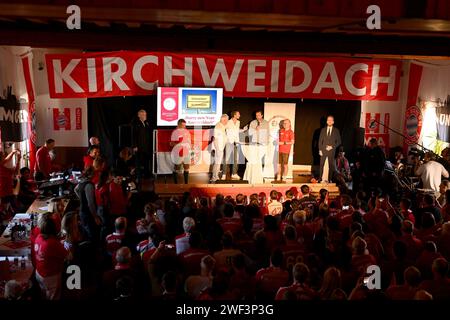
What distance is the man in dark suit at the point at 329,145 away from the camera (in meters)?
11.8

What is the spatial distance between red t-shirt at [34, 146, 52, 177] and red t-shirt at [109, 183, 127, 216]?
344 cm

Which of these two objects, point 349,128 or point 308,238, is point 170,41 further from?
point 349,128

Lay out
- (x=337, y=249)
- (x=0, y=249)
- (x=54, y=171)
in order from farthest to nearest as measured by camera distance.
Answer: (x=54, y=171) < (x=0, y=249) < (x=337, y=249)

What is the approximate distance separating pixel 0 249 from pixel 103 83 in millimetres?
6622

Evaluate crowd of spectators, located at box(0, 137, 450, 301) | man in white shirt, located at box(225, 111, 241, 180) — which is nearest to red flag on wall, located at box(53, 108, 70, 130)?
man in white shirt, located at box(225, 111, 241, 180)

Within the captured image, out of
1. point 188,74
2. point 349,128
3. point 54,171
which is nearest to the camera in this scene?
point 54,171

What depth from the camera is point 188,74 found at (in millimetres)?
11938

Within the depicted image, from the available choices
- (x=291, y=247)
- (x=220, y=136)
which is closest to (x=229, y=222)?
(x=291, y=247)

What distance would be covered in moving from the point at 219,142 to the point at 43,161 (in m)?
3.76

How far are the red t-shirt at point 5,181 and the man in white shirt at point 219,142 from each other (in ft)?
14.4

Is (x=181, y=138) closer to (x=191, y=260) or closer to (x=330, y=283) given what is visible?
(x=191, y=260)

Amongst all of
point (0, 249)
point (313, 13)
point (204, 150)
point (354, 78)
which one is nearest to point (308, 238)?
point (313, 13)

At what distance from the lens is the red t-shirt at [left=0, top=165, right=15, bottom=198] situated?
8.65m

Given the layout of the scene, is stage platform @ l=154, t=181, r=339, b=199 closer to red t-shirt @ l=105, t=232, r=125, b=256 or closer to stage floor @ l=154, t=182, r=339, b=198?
stage floor @ l=154, t=182, r=339, b=198
